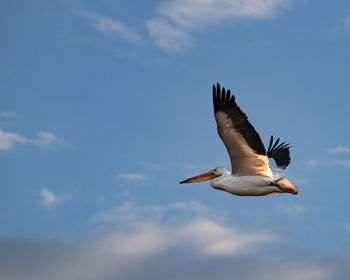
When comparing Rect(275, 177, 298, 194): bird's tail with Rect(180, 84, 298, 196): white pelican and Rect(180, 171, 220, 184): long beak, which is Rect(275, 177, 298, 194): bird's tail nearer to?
Rect(180, 84, 298, 196): white pelican

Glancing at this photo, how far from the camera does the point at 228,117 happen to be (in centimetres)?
1689

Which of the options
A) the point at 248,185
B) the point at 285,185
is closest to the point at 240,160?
the point at 248,185

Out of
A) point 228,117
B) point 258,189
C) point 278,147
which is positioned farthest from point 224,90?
point 278,147

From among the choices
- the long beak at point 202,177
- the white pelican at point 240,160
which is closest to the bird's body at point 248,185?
the white pelican at point 240,160

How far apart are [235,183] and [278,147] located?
5.55 m

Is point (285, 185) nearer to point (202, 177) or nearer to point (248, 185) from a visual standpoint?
point (248, 185)


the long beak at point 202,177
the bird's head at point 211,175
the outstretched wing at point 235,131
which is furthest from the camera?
the long beak at point 202,177

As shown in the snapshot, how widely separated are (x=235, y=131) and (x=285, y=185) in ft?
8.16

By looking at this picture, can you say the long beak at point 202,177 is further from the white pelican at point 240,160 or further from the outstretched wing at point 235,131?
the outstretched wing at point 235,131

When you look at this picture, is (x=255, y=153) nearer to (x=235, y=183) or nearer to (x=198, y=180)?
(x=235, y=183)

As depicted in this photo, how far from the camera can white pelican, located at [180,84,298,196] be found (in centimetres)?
1691

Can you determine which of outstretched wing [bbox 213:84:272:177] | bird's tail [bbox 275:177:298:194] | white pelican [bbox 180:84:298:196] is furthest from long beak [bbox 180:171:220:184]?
bird's tail [bbox 275:177:298:194]

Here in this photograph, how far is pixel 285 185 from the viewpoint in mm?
17859

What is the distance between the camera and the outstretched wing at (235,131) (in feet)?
55.4
